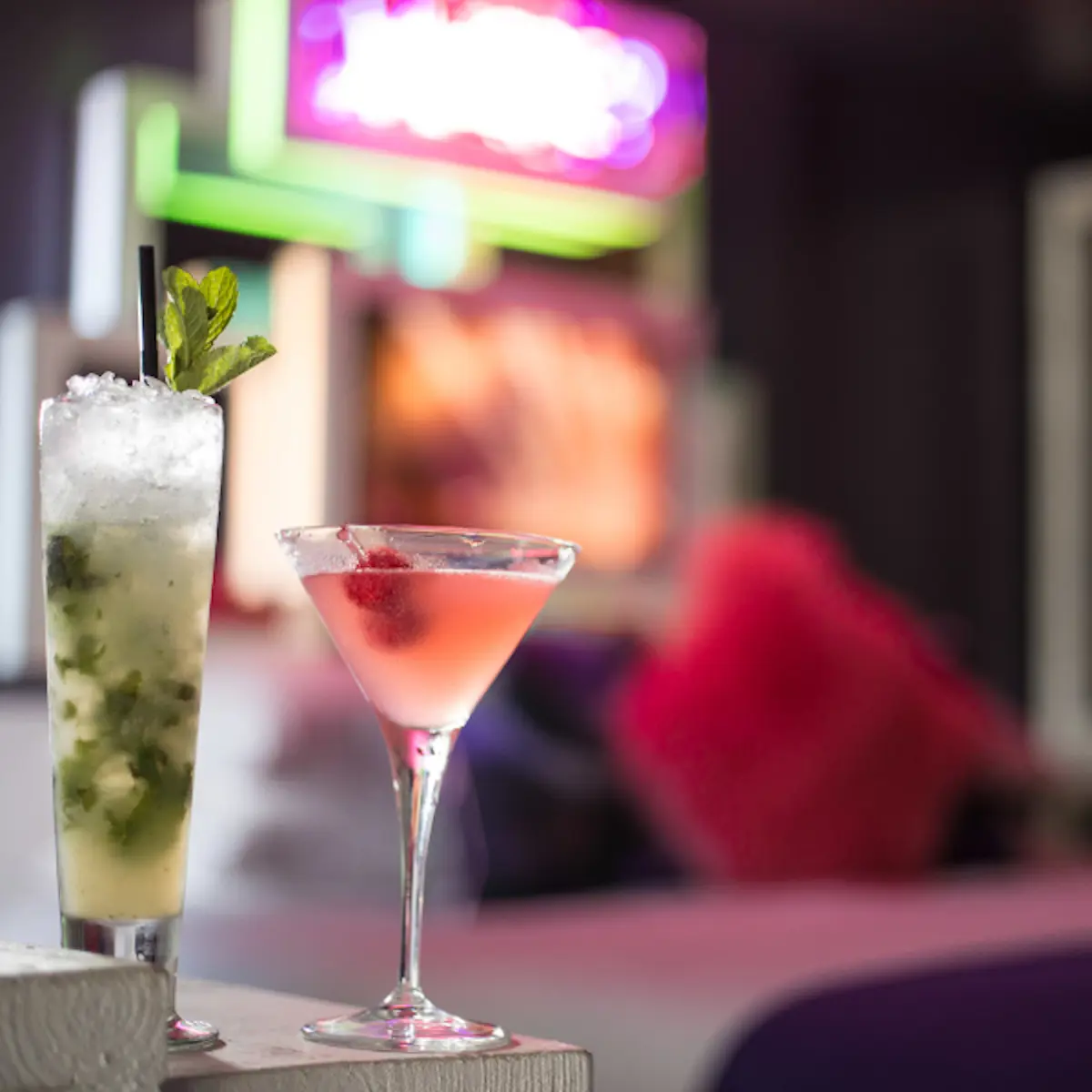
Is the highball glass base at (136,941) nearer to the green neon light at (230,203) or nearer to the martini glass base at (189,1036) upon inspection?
the martini glass base at (189,1036)

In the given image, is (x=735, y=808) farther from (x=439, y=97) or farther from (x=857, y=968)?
(x=439, y=97)

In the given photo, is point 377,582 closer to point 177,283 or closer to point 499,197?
point 177,283

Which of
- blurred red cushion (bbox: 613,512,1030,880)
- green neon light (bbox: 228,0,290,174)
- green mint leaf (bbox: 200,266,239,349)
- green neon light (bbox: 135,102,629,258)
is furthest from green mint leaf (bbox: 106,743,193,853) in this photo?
green neon light (bbox: 228,0,290,174)

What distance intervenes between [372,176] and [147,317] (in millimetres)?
2658

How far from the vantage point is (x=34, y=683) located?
301 cm

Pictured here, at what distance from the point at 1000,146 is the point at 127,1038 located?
4.92 metres

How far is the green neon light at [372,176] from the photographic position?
10.8 feet

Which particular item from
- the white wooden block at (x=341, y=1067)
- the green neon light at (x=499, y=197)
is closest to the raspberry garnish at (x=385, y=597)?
the white wooden block at (x=341, y=1067)

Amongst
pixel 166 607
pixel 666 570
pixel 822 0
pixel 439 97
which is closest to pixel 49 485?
pixel 166 607

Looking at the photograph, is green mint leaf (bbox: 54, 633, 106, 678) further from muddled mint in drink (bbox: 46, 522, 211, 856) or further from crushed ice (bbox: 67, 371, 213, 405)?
crushed ice (bbox: 67, 371, 213, 405)

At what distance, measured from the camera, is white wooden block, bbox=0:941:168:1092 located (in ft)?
2.30

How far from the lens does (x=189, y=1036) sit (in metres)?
0.87

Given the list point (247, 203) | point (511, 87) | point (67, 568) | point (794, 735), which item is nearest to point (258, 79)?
point (247, 203)

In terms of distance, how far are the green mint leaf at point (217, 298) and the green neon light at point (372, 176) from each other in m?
2.41
